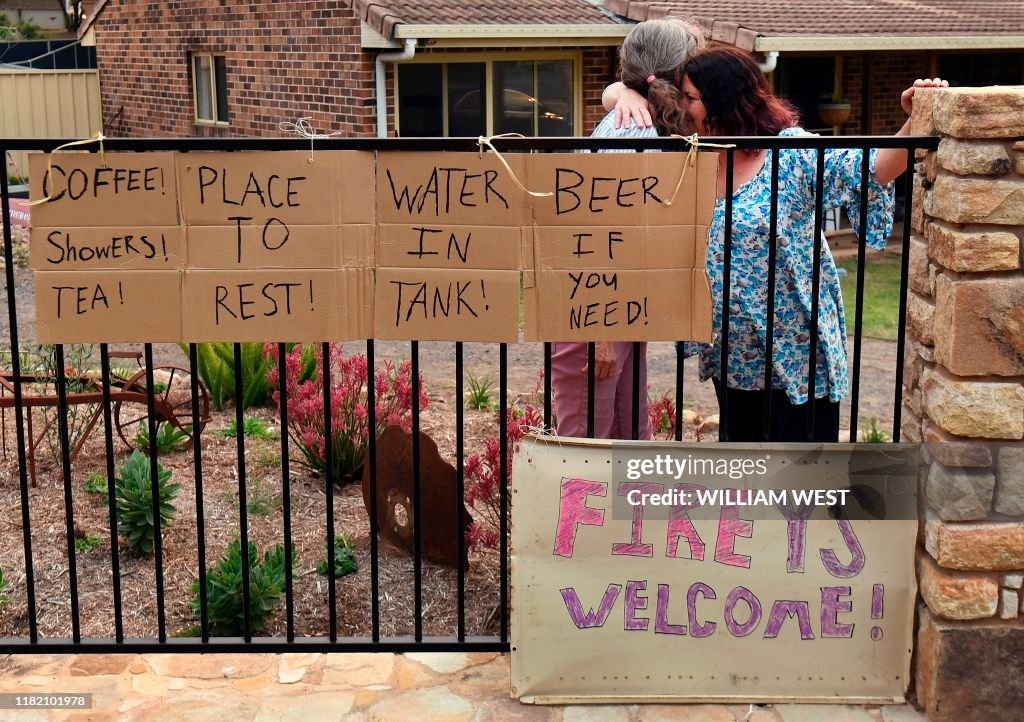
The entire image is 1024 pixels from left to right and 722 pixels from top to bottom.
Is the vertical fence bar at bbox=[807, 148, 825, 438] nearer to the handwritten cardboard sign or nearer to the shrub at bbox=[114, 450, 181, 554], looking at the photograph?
the handwritten cardboard sign

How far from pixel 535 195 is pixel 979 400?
1.16 meters

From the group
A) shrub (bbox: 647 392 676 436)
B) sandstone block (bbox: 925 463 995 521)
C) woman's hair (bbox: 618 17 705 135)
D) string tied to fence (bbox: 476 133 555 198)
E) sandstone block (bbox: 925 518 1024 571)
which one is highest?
woman's hair (bbox: 618 17 705 135)

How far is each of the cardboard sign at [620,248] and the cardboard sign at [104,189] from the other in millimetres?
884

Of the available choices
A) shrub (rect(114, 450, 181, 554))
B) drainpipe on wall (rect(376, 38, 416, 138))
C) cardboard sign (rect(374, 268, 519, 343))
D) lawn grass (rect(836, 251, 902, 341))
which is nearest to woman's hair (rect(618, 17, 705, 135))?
cardboard sign (rect(374, 268, 519, 343))

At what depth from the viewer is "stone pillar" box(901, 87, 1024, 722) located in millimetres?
2918

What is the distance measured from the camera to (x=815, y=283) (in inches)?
125

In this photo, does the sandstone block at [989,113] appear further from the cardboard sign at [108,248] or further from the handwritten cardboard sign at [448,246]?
the cardboard sign at [108,248]

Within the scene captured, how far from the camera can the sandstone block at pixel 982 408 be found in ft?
9.86

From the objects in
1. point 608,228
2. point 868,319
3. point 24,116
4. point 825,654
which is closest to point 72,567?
point 608,228

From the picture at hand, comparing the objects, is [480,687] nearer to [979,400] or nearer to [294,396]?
[979,400]

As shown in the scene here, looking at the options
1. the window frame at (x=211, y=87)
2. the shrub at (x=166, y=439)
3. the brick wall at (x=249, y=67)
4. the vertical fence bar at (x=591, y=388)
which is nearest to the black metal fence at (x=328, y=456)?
the vertical fence bar at (x=591, y=388)

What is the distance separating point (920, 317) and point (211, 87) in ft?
40.4

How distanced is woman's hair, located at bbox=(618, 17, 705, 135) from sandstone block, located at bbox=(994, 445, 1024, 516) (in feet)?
4.12

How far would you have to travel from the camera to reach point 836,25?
12.5 meters
